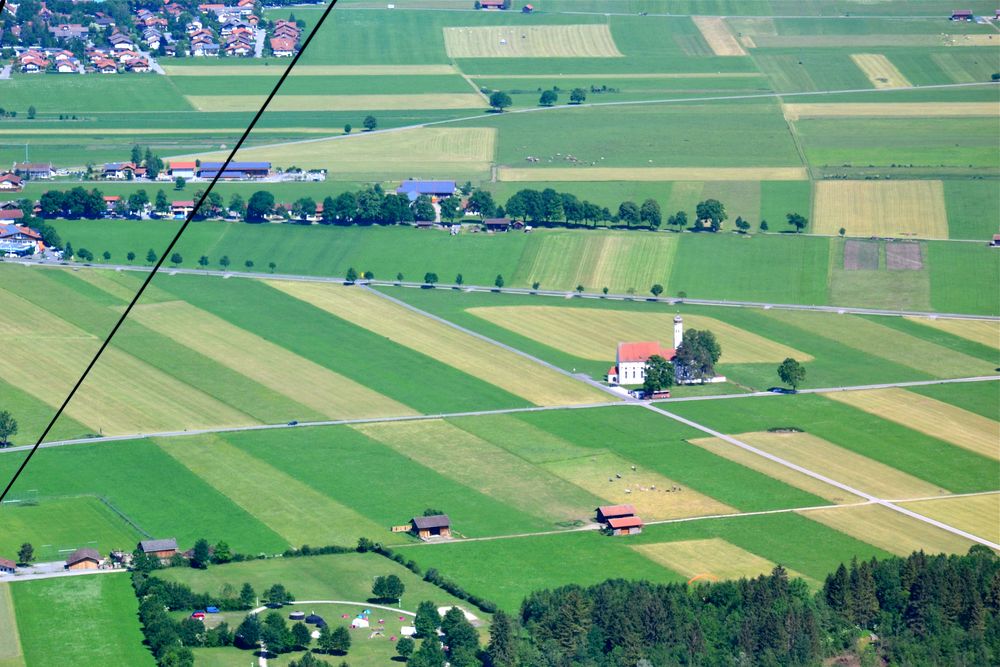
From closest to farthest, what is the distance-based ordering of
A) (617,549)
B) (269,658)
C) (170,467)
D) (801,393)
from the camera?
1. (269,658)
2. (617,549)
3. (170,467)
4. (801,393)

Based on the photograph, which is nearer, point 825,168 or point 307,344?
point 307,344

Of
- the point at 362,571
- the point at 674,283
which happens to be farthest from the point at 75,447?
the point at 674,283

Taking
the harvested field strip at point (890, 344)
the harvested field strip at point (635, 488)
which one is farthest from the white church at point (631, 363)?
the harvested field strip at point (635, 488)

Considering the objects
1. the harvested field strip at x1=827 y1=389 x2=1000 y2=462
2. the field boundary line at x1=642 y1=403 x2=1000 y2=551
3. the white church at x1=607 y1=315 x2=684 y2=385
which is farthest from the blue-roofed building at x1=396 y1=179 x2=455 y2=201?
the harvested field strip at x1=827 y1=389 x2=1000 y2=462

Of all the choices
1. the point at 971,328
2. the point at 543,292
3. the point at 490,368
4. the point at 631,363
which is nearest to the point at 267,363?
the point at 490,368

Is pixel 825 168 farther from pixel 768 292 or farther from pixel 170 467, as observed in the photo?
pixel 170 467

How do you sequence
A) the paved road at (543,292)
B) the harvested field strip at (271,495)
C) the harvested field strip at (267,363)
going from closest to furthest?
the harvested field strip at (271,495) < the harvested field strip at (267,363) < the paved road at (543,292)

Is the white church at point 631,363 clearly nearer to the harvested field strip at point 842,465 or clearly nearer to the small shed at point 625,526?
the harvested field strip at point 842,465
